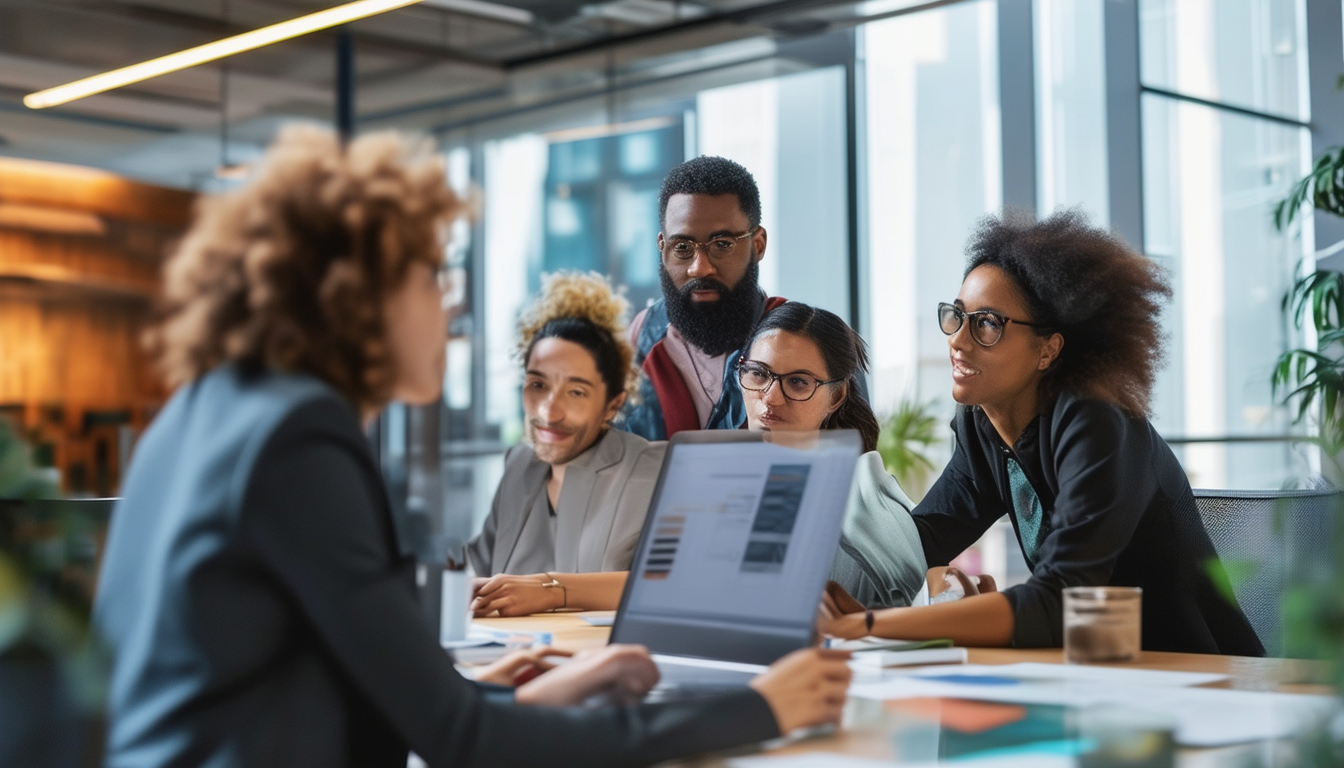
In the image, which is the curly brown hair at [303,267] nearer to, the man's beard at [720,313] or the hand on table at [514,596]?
the hand on table at [514,596]

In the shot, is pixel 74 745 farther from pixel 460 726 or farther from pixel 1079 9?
pixel 1079 9

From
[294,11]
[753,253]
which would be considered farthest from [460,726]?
[294,11]

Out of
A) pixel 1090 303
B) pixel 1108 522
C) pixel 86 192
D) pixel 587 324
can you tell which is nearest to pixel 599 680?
pixel 1108 522

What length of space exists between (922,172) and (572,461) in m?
3.63

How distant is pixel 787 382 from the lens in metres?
2.59

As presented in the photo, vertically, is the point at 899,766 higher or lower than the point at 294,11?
lower

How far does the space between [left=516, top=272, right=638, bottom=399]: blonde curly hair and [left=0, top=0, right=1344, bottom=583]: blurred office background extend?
8.98ft

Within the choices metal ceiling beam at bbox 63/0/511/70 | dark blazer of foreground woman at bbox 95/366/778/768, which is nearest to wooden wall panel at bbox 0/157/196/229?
metal ceiling beam at bbox 63/0/511/70

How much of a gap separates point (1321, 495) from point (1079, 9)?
163 inches

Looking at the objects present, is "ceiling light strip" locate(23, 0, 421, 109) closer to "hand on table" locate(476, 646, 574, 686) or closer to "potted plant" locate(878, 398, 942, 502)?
"potted plant" locate(878, 398, 942, 502)

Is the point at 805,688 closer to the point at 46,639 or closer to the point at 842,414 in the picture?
the point at 46,639

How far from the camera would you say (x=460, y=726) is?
1044 millimetres

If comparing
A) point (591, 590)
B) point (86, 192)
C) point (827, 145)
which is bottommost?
point (591, 590)

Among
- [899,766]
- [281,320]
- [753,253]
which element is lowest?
[899,766]
